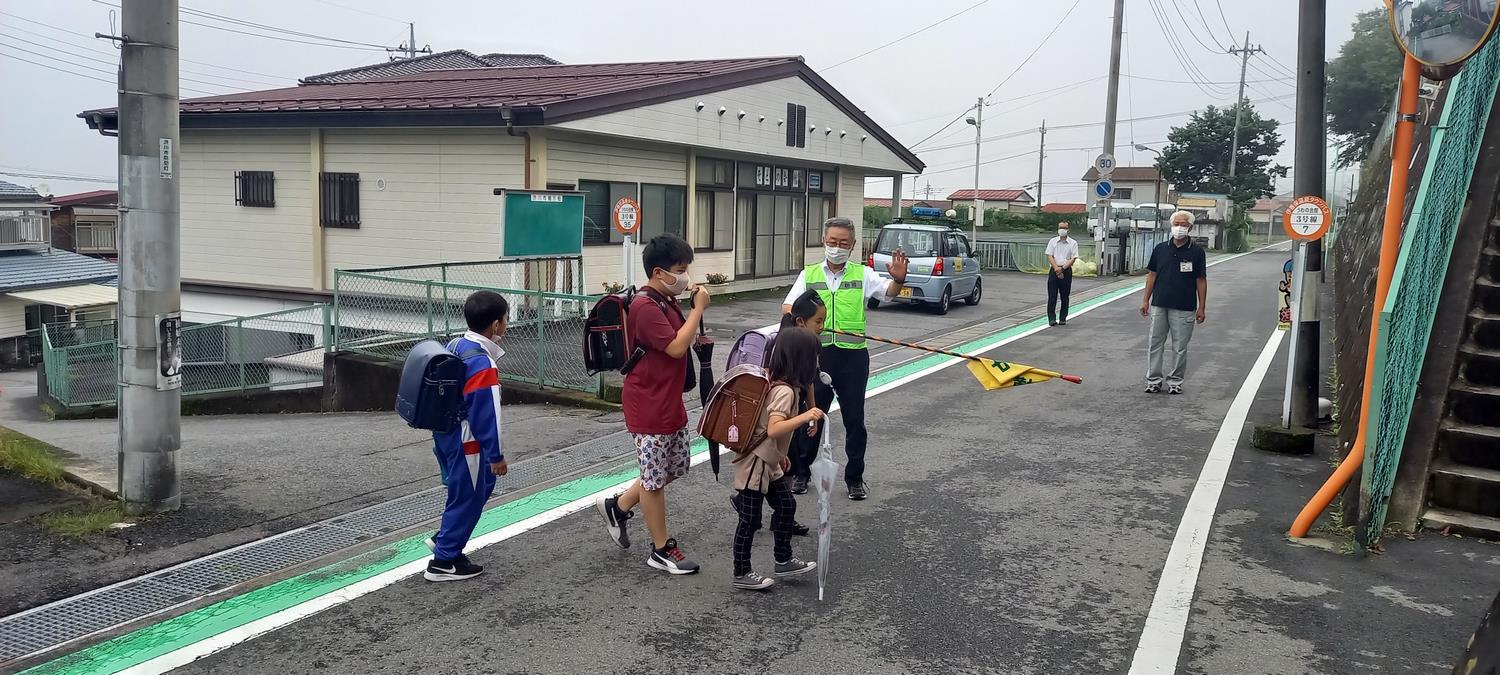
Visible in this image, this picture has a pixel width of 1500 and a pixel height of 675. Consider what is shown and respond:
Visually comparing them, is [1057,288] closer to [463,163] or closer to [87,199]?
[463,163]

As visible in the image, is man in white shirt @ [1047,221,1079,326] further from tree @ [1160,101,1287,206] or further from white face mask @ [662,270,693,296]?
tree @ [1160,101,1287,206]

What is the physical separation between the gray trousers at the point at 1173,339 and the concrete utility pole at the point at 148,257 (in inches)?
341

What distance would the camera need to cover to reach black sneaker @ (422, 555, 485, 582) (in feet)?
16.7

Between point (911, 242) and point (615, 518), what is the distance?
1477 centimetres

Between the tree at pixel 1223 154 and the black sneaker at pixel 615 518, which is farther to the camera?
the tree at pixel 1223 154

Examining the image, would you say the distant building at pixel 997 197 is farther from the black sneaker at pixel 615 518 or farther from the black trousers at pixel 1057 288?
the black sneaker at pixel 615 518

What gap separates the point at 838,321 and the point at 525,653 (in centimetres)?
302

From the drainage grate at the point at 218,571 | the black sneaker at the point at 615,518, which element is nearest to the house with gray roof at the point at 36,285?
the drainage grate at the point at 218,571

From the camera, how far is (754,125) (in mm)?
22375

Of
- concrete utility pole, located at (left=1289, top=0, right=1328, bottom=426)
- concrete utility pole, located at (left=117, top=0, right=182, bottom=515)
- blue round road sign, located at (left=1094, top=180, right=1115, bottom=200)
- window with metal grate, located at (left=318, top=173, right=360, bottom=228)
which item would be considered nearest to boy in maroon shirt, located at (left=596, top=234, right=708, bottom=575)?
concrete utility pole, located at (left=117, top=0, right=182, bottom=515)

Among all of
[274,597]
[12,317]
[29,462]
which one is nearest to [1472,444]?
[274,597]

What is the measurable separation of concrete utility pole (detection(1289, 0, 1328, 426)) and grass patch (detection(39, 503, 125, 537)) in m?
8.19

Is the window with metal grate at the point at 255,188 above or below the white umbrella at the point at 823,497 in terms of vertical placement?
above

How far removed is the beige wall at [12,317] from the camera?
93.9ft
